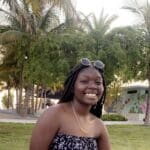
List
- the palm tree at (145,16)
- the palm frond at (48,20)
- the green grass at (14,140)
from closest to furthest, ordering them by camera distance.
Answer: the green grass at (14,140) → the palm tree at (145,16) → the palm frond at (48,20)

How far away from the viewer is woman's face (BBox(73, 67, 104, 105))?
244 cm

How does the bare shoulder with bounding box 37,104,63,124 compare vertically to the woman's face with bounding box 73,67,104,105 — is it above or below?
below

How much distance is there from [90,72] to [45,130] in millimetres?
434

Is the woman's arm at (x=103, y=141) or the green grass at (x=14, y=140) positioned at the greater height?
the woman's arm at (x=103, y=141)

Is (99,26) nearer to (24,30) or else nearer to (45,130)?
(24,30)

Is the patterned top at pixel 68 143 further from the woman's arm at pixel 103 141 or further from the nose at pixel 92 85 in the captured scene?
the nose at pixel 92 85

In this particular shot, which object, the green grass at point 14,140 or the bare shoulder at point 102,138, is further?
the green grass at point 14,140

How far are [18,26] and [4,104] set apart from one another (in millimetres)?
21018

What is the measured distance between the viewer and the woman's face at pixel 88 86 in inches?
95.9

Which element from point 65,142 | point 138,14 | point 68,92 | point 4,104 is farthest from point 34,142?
point 4,104

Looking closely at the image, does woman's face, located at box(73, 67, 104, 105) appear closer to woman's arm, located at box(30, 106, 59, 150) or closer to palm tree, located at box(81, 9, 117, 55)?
woman's arm, located at box(30, 106, 59, 150)

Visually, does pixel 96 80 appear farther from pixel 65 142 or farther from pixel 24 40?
pixel 24 40

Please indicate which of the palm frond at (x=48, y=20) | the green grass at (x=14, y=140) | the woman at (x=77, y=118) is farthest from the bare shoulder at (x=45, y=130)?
the palm frond at (x=48, y=20)

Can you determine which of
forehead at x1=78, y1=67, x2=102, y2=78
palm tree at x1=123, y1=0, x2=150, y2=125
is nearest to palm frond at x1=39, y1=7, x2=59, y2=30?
palm tree at x1=123, y1=0, x2=150, y2=125
